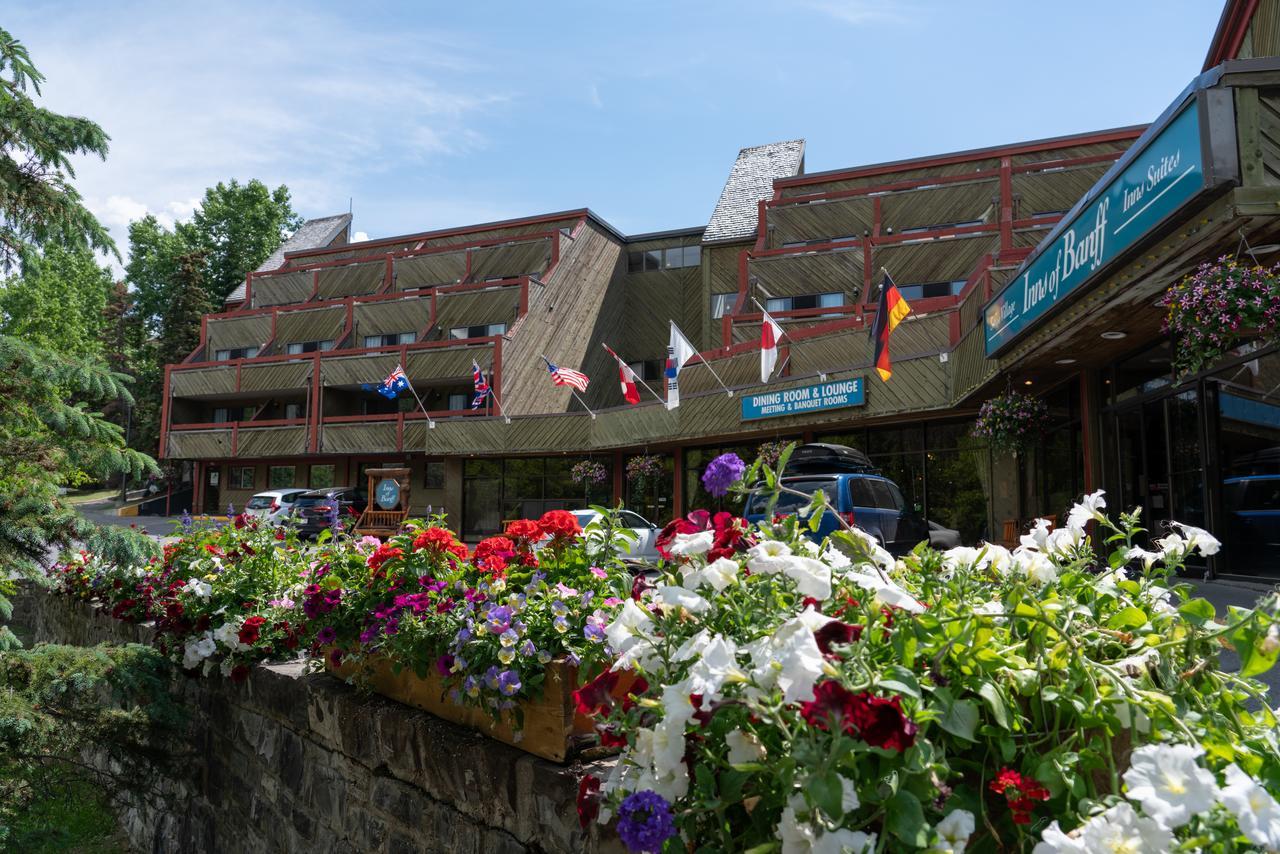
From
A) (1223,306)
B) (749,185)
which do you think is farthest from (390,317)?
(1223,306)

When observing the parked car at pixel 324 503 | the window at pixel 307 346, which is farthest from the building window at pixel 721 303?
the window at pixel 307 346

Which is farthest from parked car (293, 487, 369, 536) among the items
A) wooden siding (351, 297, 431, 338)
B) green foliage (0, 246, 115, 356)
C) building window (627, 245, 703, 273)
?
building window (627, 245, 703, 273)

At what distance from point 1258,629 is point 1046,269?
993cm

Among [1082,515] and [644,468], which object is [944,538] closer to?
[644,468]

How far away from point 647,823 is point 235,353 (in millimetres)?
47050

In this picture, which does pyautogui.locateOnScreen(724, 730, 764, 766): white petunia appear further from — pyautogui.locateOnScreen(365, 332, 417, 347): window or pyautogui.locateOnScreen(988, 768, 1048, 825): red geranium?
pyautogui.locateOnScreen(365, 332, 417, 347): window

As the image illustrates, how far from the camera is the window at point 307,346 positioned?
41625 millimetres

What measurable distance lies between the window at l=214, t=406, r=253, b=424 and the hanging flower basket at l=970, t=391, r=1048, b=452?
1504 inches

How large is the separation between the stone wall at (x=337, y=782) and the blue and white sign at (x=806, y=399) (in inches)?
586

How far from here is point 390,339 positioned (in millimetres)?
40625

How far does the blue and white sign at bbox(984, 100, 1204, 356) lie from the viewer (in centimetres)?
705

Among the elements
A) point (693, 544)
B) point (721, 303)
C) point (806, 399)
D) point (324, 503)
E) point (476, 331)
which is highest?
point (721, 303)

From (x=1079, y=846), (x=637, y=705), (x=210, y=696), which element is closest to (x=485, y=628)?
(x=637, y=705)

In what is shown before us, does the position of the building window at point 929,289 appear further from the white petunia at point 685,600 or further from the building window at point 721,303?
the white petunia at point 685,600
